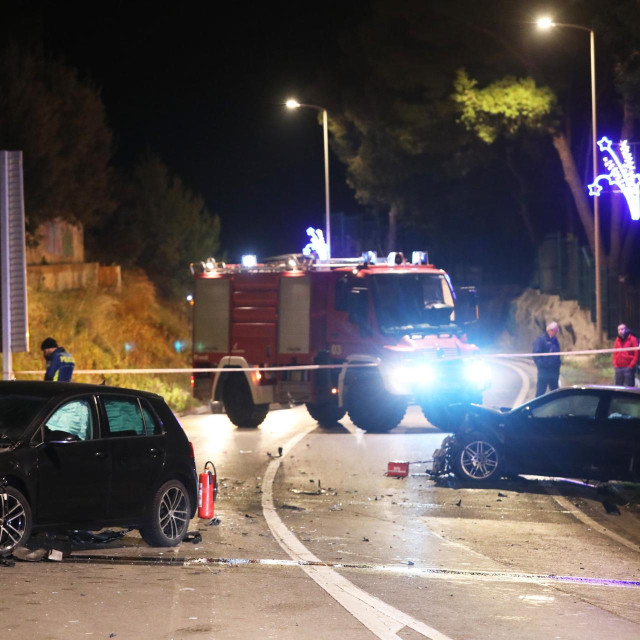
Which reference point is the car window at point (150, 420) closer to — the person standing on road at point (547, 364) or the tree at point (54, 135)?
the person standing on road at point (547, 364)

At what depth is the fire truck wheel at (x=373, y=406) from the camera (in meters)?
21.9

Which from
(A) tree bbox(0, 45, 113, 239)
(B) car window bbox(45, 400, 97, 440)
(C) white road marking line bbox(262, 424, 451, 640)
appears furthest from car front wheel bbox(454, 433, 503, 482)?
(A) tree bbox(0, 45, 113, 239)

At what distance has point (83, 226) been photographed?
137ft

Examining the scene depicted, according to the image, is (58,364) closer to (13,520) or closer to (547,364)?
(13,520)

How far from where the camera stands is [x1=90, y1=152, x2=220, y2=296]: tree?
46500mm

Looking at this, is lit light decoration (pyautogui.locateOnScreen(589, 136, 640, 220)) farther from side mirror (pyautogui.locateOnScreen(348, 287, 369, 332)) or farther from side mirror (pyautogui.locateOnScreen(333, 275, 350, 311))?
side mirror (pyautogui.locateOnScreen(333, 275, 350, 311))

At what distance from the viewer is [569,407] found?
49.5 ft

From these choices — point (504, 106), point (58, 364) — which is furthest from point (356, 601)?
point (504, 106)

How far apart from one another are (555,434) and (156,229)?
3621 cm

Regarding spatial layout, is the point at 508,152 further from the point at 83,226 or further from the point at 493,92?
the point at 83,226

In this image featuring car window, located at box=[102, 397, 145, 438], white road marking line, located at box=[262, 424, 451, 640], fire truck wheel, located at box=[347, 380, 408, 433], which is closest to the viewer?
white road marking line, located at box=[262, 424, 451, 640]

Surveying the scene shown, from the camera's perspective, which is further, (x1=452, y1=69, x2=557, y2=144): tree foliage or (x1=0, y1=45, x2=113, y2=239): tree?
(x1=452, y1=69, x2=557, y2=144): tree foliage

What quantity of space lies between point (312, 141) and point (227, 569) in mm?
63005

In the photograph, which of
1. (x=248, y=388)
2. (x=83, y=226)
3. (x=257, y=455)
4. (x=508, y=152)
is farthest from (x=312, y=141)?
(x=257, y=455)
